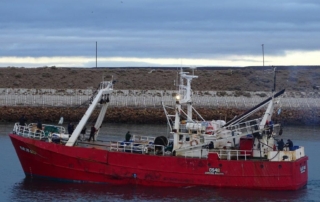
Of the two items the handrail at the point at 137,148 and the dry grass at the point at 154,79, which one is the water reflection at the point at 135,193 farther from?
the dry grass at the point at 154,79

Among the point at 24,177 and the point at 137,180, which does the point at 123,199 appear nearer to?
the point at 137,180

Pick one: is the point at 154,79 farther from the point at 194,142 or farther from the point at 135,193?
the point at 135,193

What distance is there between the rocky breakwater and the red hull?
72.8ft

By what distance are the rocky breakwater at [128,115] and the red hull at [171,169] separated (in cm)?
2219

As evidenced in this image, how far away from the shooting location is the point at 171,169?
107 feet

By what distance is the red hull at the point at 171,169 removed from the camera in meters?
32.6

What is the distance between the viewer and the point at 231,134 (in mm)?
33594

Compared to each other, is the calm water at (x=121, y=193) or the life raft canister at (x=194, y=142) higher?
the life raft canister at (x=194, y=142)

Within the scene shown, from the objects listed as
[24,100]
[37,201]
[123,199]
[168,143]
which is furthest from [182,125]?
[24,100]

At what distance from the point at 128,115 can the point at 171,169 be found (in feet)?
82.4

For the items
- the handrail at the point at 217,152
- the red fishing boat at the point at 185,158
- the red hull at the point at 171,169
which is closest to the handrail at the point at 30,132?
the red fishing boat at the point at 185,158

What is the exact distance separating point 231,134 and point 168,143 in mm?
2837

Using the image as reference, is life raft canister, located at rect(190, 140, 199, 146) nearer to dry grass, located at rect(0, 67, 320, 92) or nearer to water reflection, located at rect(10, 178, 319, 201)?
water reflection, located at rect(10, 178, 319, 201)

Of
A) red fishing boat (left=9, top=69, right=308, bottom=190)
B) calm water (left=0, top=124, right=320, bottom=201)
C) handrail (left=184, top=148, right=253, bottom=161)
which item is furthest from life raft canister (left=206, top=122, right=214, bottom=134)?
calm water (left=0, top=124, right=320, bottom=201)
